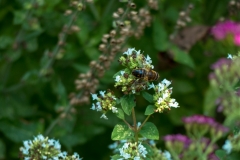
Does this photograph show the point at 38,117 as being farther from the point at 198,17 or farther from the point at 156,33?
the point at 198,17

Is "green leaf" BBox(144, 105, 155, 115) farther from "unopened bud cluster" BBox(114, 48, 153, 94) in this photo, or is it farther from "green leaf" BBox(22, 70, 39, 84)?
"green leaf" BBox(22, 70, 39, 84)

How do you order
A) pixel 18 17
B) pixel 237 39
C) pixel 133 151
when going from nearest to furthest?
pixel 133 151
pixel 18 17
pixel 237 39

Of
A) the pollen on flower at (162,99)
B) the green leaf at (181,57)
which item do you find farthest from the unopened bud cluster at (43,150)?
the green leaf at (181,57)

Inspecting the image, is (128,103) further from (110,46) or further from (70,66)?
(70,66)

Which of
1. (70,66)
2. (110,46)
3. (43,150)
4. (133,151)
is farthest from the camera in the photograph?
(70,66)

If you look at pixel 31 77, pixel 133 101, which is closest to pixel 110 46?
pixel 31 77

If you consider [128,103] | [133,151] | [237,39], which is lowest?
[133,151]

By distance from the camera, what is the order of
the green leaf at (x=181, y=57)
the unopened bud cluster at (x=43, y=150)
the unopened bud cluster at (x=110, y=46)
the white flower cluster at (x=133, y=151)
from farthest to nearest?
the green leaf at (x=181, y=57)
the unopened bud cluster at (x=110, y=46)
the unopened bud cluster at (x=43, y=150)
the white flower cluster at (x=133, y=151)

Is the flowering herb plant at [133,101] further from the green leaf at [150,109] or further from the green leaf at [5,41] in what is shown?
the green leaf at [5,41]
